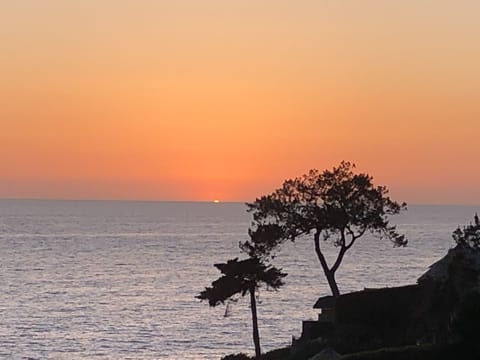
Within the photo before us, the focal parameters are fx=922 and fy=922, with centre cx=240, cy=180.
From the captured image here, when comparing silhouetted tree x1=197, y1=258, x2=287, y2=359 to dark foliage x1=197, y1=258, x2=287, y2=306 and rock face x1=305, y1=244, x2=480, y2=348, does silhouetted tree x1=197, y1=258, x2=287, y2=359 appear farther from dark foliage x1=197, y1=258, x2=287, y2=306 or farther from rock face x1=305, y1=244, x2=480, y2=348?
rock face x1=305, y1=244, x2=480, y2=348

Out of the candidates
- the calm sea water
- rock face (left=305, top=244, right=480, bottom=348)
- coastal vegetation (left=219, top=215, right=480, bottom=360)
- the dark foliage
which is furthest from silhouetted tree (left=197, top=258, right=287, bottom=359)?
the calm sea water

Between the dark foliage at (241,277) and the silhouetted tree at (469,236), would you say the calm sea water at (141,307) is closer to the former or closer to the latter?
the dark foliage at (241,277)

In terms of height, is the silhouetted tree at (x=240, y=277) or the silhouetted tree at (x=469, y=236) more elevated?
the silhouetted tree at (x=469, y=236)

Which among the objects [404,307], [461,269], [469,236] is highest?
[469,236]

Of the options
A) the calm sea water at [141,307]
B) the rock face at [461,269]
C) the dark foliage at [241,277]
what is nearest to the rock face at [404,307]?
the rock face at [461,269]

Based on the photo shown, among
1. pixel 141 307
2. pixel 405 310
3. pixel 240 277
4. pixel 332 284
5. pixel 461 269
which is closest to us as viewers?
pixel 461 269

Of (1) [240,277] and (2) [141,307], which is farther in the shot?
(2) [141,307]

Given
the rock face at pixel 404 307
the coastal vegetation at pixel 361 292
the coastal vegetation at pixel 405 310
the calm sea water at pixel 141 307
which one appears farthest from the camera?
the calm sea water at pixel 141 307

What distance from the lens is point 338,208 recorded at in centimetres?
6009

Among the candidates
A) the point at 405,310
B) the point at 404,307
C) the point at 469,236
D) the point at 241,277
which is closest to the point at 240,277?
the point at 241,277

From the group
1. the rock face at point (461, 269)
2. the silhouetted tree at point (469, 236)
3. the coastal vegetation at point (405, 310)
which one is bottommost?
the coastal vegetation at point (405, 310)

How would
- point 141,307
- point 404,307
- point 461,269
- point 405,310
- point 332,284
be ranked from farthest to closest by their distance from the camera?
point 141,307 < point 332,284 < point 404,307 < point 405,310 < point 461,269

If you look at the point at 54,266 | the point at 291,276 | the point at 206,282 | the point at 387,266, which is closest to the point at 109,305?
the point at 206,282

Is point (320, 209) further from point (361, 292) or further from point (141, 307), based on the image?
point (141, 307)
